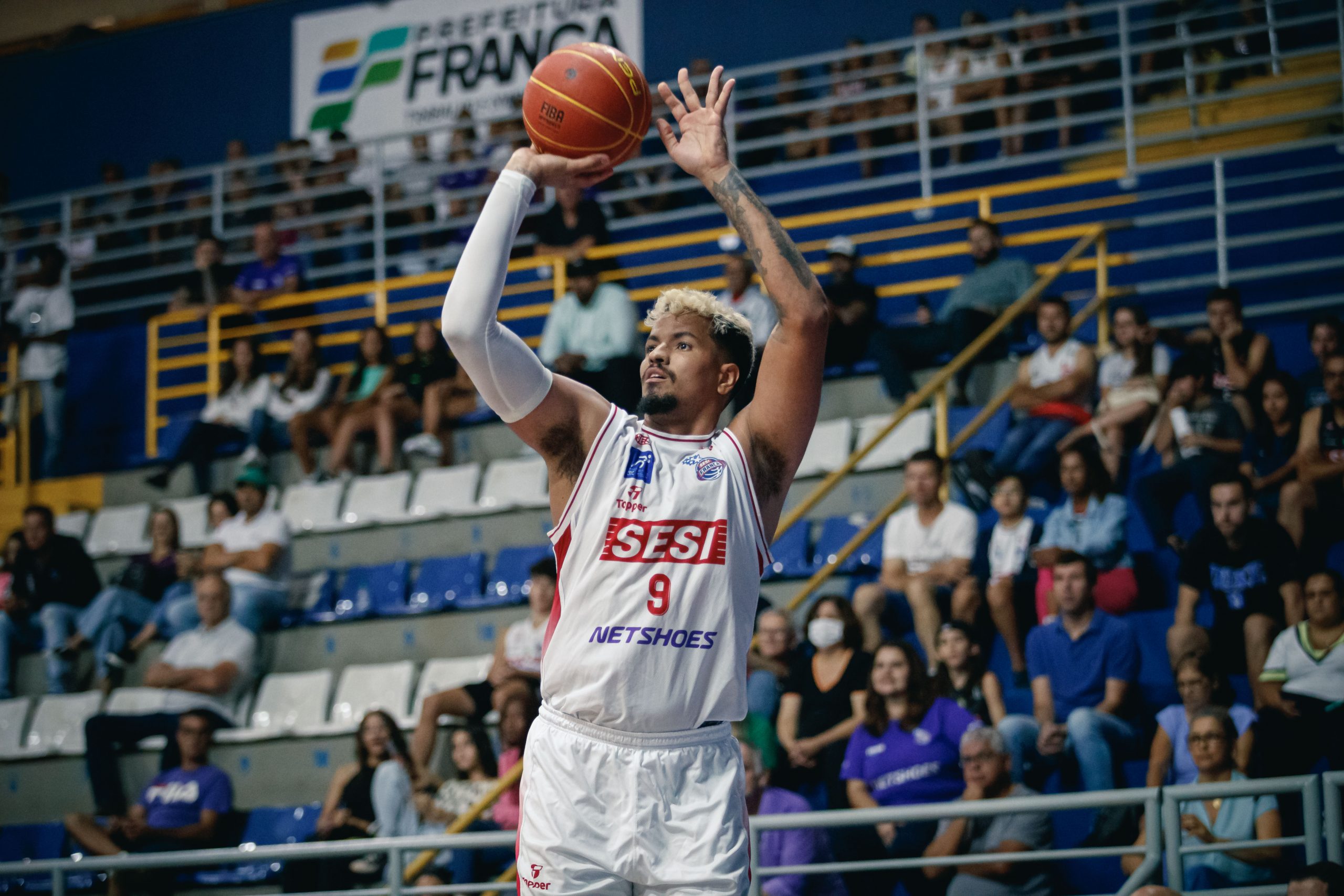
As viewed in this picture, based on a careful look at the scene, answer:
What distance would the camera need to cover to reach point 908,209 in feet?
35.1

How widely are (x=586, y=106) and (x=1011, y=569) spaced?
4553mm

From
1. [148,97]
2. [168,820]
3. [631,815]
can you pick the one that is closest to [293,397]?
[168,820]

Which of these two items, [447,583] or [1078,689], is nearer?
[1078,689]

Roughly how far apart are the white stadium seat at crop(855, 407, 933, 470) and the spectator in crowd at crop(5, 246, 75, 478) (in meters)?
6.94

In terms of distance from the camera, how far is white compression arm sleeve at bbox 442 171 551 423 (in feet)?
10.4

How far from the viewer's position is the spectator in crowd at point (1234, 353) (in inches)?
315

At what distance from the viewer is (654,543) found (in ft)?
11.1

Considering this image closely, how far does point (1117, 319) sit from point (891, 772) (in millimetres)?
3387

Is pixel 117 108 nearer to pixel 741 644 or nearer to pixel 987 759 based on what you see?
pixel 987 759

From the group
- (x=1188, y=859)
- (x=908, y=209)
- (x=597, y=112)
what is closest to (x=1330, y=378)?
(x=1188, y=859)

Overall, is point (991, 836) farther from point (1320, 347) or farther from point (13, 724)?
point (13, 724)

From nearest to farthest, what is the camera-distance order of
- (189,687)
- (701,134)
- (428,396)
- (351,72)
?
(701,134), (189,687), (428,396), (351,72)

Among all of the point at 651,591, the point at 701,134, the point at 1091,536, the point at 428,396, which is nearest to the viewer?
the point at 651,591

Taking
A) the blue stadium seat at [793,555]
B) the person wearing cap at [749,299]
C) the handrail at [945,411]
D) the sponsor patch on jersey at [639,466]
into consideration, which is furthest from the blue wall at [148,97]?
the sponsor patch on jersey at [639,466]
